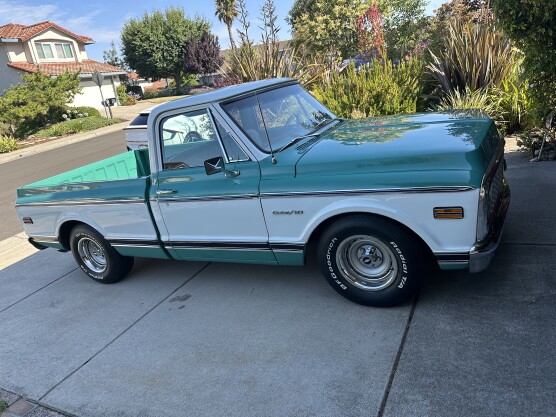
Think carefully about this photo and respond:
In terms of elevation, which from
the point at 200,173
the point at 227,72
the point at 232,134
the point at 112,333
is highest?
the point at 227,72

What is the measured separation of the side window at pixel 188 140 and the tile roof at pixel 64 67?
108 feet

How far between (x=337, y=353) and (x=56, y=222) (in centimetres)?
352

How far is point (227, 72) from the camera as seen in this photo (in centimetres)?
1070

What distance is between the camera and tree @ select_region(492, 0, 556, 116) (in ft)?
14.9

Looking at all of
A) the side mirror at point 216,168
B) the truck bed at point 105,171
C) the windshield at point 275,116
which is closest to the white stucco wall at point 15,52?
the truck bed at point 105,171

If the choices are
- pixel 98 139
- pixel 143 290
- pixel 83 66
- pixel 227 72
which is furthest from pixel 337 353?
pixel 83 66

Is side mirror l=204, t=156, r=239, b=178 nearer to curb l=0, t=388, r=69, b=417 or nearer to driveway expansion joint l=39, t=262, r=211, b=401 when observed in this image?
driveway expansion joint l=39, t=262, r=211, b=401

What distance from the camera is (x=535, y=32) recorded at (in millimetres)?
4727

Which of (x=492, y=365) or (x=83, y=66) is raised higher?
(x=83, y=66)

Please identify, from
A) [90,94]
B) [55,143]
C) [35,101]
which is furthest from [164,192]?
[90,94]

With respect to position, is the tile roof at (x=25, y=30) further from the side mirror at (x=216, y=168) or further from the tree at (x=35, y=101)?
the side mirror at (x=216, y=168)

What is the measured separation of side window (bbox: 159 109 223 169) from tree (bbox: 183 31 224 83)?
155 ft

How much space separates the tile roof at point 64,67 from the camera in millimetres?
35312

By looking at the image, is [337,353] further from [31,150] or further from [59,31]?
[59,31]
